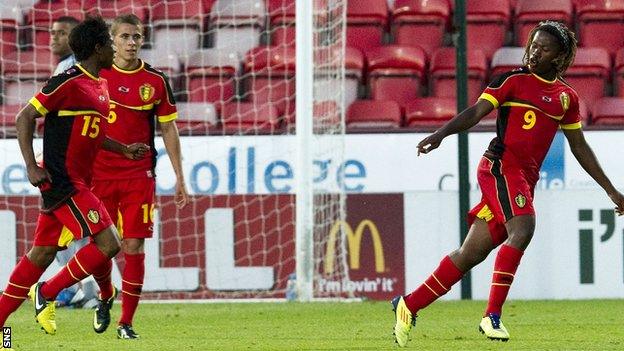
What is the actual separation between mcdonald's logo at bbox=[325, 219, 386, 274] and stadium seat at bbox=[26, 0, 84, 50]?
12.3 ft

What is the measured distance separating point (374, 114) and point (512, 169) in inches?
243

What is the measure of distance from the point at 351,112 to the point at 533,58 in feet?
20.7

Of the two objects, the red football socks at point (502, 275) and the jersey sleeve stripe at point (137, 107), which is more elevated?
the jersey sleeve stripe at point (137, 107)

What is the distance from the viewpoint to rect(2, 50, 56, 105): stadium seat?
13.8 metres

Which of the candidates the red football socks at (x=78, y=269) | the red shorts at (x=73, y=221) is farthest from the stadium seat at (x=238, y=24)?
the red shorts at (x=73, y=221)

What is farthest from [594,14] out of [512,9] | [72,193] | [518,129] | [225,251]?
[72,193]

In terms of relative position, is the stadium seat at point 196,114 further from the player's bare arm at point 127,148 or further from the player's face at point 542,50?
the player's face at point 542,50

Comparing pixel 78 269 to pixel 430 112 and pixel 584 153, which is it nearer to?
pixel 584 153

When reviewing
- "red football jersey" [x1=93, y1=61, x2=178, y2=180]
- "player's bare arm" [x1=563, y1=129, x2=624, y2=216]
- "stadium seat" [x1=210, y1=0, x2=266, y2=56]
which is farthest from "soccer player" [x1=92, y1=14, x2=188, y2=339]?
"stadium seat" [x1=210, y1=0, x2=266, y2=56]

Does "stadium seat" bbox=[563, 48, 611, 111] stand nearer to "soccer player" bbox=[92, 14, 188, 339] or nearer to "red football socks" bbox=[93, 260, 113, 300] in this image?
"soccer player" bbox=[92, 14, 188, 339]

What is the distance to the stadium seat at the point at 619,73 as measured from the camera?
14.6 meters

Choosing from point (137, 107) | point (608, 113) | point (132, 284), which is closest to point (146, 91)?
point (137, 107)

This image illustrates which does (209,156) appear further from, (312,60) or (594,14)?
(594,14)

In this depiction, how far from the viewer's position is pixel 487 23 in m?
15.1
